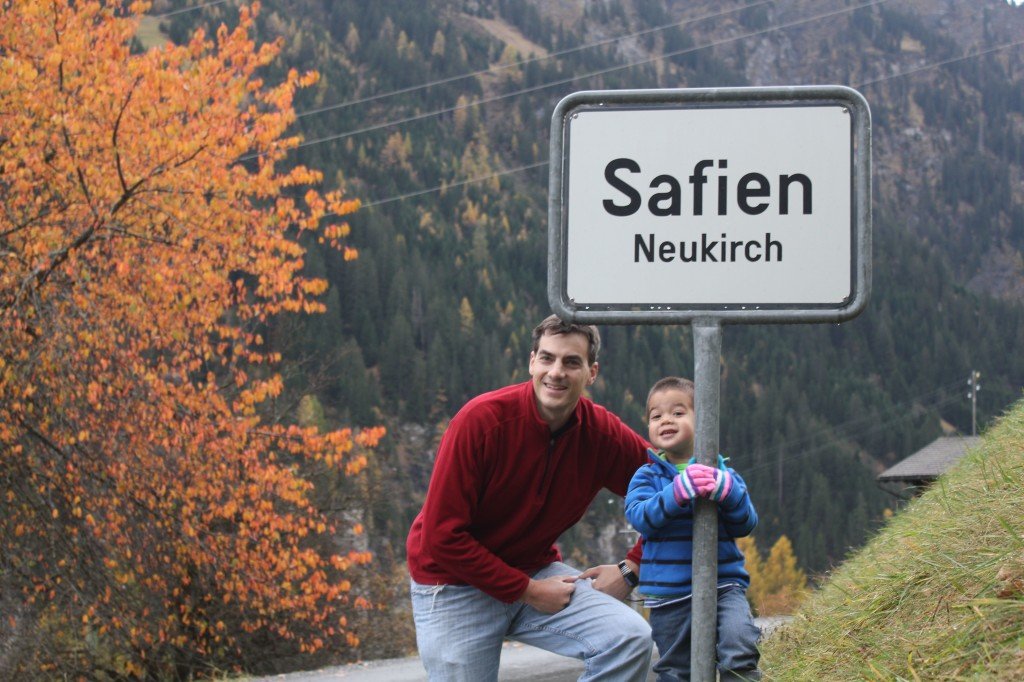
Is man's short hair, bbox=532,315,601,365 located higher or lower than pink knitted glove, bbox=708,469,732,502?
higher

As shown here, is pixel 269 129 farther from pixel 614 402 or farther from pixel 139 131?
pixel 614 402

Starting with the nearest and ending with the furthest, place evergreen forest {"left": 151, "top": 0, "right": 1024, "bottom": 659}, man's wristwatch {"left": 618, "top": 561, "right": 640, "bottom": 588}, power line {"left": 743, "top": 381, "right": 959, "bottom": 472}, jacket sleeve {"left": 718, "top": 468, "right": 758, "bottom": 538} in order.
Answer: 1. jacket sleeve {"left": 718, "top": 468, "right": 758, "bottom": 538}
2. man's wristwatch {"left": 618, "top": 561, "right": 640, "bottom": 588}
3. evergreen forest {"left": 151, "top": 0, "right": 1024, "bottom": 659}
4. power line {"left": 743, "top": 381, "right": 959, "bottom": 472}

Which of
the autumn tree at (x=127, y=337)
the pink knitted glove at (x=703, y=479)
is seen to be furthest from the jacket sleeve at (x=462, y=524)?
the autumn tree at (x=127, y=337)

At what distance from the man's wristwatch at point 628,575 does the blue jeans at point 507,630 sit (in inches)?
10.1

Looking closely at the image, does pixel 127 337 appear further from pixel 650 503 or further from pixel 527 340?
pixel 527 340

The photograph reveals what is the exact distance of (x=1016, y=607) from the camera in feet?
8.80

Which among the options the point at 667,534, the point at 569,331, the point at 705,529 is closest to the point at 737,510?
the point at 667,534

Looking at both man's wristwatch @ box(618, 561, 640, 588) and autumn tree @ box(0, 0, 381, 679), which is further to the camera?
autumn tree @ box(0, 0, 381, 679)

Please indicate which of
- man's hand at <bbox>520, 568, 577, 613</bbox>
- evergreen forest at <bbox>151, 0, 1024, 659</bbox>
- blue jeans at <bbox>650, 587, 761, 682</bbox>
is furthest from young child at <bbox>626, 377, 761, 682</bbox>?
evergreen forest at <bbox>151, 0, 1024, 659</bbox>

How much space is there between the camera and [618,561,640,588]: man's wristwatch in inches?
149

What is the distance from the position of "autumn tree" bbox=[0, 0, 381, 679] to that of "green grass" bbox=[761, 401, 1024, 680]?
329 inches

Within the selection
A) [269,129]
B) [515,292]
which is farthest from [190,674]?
[515,292]

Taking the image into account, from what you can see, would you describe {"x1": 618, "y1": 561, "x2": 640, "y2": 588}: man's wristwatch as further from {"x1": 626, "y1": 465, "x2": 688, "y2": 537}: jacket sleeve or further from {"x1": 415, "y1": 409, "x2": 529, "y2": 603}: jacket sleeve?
{"x1": 415, "y1": 409, "x2": 529, "y2": 603}: jacket sleeve

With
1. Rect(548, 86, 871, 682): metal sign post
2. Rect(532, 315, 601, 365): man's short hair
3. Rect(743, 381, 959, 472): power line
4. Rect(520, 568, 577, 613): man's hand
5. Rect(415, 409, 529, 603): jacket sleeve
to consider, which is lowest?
Rect(743, 381, 959, 472): power line
